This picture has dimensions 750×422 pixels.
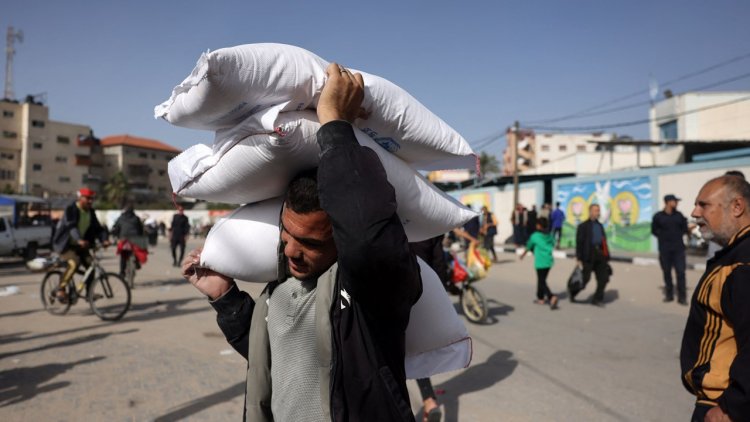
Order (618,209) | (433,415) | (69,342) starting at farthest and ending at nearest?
(618,209), (69,342), (433,415)

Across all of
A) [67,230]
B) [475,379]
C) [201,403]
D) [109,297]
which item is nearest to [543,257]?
[475,379]

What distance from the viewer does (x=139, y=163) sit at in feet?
255

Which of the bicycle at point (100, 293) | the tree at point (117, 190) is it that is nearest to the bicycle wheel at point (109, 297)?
the bicycle at point (100, 293)

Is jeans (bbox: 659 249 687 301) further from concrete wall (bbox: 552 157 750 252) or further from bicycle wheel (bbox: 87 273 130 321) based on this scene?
concrete wall (bbox: 552 157 750 252)

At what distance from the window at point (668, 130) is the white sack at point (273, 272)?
3861 centimetres

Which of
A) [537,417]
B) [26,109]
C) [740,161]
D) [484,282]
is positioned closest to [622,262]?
[740,161]

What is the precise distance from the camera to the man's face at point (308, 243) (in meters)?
1.40

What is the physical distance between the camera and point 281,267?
156cm

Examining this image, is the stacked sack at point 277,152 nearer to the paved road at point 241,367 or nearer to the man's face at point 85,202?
the paved road at point 241,367

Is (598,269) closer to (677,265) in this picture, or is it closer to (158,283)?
(677,265)

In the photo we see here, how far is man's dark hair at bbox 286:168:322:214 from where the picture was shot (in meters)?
1.40

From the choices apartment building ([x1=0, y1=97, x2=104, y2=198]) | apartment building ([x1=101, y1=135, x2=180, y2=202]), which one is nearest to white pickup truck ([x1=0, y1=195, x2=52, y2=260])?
apartment building ([x1=0, y1=97, x2=104, y2=198])

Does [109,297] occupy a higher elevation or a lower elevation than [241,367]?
higher

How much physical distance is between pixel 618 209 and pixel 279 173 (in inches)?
825
